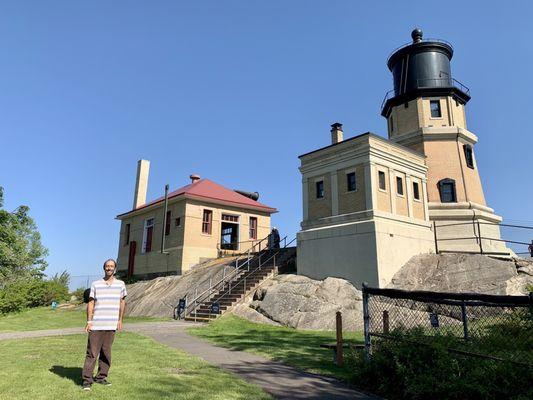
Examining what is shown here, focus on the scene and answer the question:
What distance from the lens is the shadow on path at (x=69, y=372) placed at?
21.9 ft

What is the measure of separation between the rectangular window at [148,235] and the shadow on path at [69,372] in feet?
79.5

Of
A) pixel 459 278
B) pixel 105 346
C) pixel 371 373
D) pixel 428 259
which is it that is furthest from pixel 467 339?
pixel 428 259

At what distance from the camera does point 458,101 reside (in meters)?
28.1

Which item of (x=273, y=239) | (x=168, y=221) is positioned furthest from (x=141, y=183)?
(x=273, y=239)

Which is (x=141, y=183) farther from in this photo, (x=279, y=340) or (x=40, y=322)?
(x=279, y=340)

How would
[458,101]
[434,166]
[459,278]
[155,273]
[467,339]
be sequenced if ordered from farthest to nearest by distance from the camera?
1. [155,273]
2. [458,101]
3. [434,166]
4. [459,278]
5. [467,339]

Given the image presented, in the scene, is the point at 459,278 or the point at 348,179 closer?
the point at 459,278

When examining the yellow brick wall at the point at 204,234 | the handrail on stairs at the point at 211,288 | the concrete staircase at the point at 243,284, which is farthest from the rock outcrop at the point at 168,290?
the concrete staircase at the point at 243,284

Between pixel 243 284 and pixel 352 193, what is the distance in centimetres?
754


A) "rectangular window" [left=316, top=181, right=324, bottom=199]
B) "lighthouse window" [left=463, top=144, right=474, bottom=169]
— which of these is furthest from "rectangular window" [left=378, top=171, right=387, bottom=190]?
"lighthouse window" [left=463, top=144, right=474, bottom=169]

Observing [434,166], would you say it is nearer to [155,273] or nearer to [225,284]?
[225,284]

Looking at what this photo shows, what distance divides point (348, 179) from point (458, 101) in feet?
39.9

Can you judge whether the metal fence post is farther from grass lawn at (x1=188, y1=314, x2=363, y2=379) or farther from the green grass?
the green grass

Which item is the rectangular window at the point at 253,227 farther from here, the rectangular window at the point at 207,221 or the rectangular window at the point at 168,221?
the rectangular window at the point at 168,221
